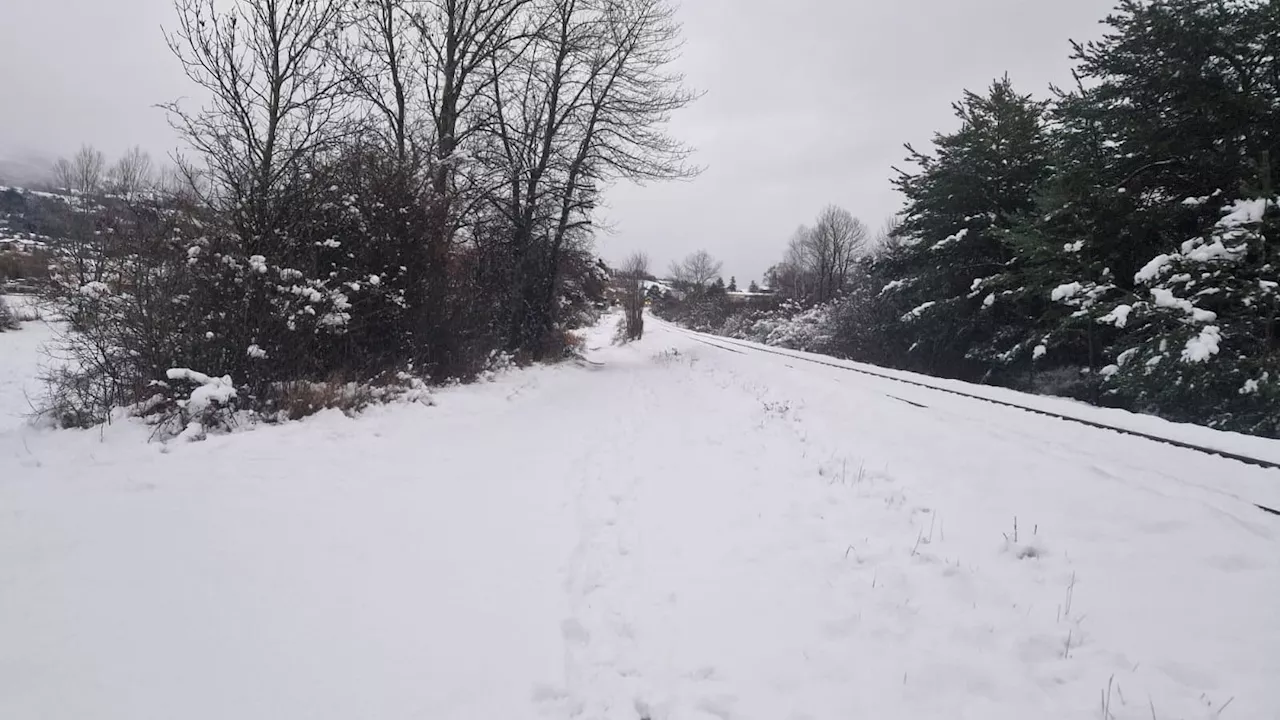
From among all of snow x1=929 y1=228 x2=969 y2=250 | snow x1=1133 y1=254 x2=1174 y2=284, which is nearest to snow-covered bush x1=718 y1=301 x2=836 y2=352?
snow x1=929 y1=228 x2=969 y2=250

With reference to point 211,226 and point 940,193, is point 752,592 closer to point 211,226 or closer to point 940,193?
point 211,226

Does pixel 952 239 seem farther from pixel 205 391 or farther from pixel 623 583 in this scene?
pixel 205 391

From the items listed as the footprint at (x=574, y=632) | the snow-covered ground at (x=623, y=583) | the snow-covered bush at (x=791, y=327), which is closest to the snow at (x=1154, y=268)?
the snow-covered ground at (x=623, y=583)

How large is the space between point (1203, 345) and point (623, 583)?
28.7ft

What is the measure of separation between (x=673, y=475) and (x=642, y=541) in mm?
1659

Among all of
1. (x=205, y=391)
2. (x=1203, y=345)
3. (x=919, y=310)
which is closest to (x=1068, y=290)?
(x=1203, y=345)

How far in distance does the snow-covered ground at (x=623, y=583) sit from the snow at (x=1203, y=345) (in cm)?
254

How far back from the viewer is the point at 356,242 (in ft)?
26.9

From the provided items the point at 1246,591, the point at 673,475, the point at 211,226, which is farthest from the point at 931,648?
the point at 211,226

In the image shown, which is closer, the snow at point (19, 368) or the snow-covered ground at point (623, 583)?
the snow-covered ground at point (623, 583)

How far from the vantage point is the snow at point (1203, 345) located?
702 cm

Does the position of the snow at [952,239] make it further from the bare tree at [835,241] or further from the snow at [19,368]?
the bare tree at [835,241]

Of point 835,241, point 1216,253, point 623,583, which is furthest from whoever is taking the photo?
point 835,241

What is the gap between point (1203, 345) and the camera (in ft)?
23.2
